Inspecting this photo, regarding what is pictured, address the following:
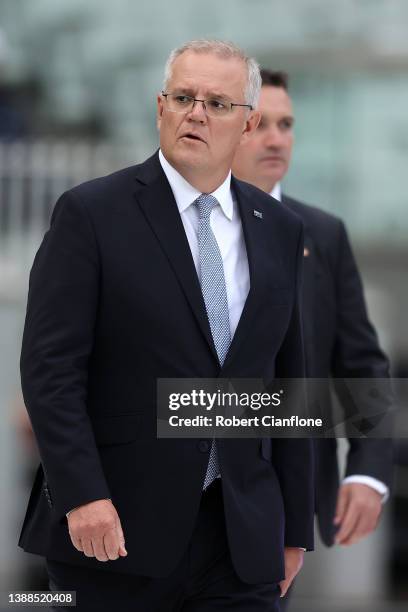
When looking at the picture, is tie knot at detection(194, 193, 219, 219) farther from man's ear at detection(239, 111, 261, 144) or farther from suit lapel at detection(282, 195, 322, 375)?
suit lapel at detection(282, 195, 322, 375)

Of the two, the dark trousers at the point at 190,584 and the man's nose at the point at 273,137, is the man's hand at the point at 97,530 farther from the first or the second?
the man's nose at the point at 273,137

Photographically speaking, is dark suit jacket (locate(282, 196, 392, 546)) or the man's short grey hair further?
dark suit jacket (locate(282, 196, 392, 546))

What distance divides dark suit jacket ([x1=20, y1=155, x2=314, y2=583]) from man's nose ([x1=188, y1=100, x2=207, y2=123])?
0.18 meters

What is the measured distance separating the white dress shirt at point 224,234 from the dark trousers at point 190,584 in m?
0.44

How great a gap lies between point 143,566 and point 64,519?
8.9 inches

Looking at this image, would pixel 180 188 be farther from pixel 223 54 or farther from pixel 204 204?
pixel 223 54

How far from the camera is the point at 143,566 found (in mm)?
3420

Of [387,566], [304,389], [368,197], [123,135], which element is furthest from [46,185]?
[304,389]

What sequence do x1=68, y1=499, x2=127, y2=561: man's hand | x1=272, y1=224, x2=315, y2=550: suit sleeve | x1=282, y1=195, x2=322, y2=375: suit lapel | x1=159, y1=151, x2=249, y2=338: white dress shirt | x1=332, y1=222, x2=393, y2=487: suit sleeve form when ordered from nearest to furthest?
x1=68, y1=499, x2=127, y2=561: man's hand < x1=159, y1=151, x2=249, y2=338: white dress shirt < x1=272, y1=224, x2=315, y2=550: suit sleeve < x1=282, y1=195, x2=322, y2=375: suit lapel < x1=332, y1=222, x2=393, y2=487: suit sleeve

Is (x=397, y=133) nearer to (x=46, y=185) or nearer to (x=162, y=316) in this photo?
(x=46, y=185)

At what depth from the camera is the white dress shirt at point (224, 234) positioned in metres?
3.58

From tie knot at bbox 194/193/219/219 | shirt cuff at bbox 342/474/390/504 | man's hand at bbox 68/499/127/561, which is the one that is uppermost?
tie knot at bbox 194/193/219/219

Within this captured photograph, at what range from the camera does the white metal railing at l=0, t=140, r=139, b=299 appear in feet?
34.9

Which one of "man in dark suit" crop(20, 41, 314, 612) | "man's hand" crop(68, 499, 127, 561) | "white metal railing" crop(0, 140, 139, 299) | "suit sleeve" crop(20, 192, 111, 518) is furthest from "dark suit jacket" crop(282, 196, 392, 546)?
"white metal railing" crop(0, 140, 139, 299)
